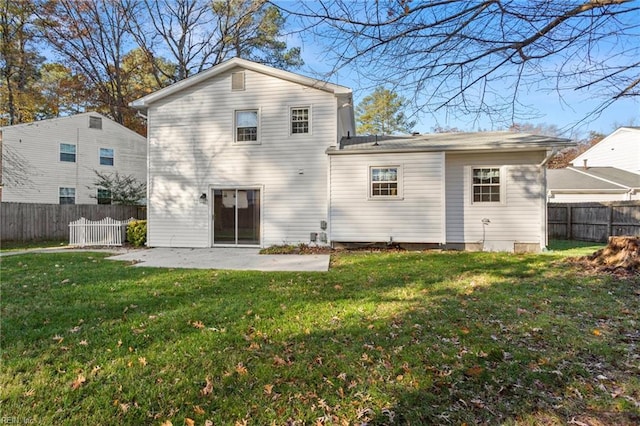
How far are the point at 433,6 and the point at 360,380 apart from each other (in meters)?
3.38

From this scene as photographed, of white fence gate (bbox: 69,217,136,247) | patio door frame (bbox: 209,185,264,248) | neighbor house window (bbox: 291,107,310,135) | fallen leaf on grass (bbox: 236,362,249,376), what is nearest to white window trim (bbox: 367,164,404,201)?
neighbor house window (bbox: 291,107,310,135)

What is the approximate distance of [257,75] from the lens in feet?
37.7

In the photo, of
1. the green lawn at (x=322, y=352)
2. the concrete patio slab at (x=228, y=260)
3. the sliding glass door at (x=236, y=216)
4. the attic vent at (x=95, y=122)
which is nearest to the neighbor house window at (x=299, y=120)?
the sliding glass door at (x=236, y=216)

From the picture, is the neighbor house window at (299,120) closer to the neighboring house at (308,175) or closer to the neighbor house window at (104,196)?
the neighboring house at (308,175)

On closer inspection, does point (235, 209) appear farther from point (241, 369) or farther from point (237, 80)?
point (241, 369)

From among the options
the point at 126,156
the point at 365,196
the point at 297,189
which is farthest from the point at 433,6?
the point at 126,156

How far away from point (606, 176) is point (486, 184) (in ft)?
56.0

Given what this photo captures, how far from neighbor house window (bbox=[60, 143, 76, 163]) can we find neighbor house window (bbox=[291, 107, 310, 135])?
44.1 ft

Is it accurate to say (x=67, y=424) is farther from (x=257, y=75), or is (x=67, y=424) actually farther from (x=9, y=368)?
(x=257, y=75)

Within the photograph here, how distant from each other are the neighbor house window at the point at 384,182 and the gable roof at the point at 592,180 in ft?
49.0

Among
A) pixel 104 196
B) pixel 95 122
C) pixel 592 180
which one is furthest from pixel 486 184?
pixel 95 122

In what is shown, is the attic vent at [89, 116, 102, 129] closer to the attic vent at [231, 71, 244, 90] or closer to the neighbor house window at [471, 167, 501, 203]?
the attic vent at [231, 71, 244, 90]

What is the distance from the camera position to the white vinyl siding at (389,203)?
33.2 ft

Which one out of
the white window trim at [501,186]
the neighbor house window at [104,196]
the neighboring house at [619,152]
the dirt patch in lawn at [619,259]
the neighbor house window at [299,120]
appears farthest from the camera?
the neighboring house at [619,152]
